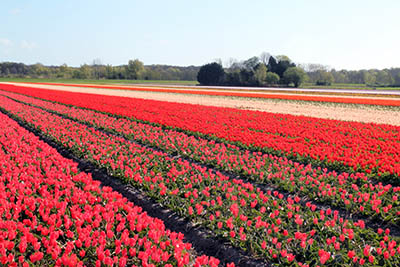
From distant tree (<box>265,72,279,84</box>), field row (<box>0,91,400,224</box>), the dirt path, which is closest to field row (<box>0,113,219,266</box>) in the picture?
field row (<box>0,91,400,224</box>)

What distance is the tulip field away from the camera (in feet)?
14.5

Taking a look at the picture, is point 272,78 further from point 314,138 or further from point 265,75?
point 314,138

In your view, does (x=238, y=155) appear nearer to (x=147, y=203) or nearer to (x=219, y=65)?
(x=147, y=203)

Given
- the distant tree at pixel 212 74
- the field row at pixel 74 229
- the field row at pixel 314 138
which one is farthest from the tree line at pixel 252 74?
the field row at pixel 74 229

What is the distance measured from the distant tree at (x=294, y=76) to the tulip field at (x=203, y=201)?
68263mm

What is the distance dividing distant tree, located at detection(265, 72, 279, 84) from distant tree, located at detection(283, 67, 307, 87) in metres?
2.61

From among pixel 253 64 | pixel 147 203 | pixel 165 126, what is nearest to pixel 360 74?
pixel 253 64

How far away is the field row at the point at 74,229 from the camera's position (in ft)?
13.5

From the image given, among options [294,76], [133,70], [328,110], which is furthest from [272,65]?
[133,70]

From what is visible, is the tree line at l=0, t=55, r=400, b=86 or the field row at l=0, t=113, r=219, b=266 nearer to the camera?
the field row at l=0, t=113, r=219, b=266

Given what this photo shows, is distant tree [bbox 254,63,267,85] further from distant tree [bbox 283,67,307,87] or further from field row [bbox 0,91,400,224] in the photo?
field row [bbox 0,91,400,224]

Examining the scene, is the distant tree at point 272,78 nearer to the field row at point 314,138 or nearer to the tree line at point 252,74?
the tree line at point 252,74

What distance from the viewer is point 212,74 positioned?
292ft

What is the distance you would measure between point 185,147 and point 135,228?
600cm
